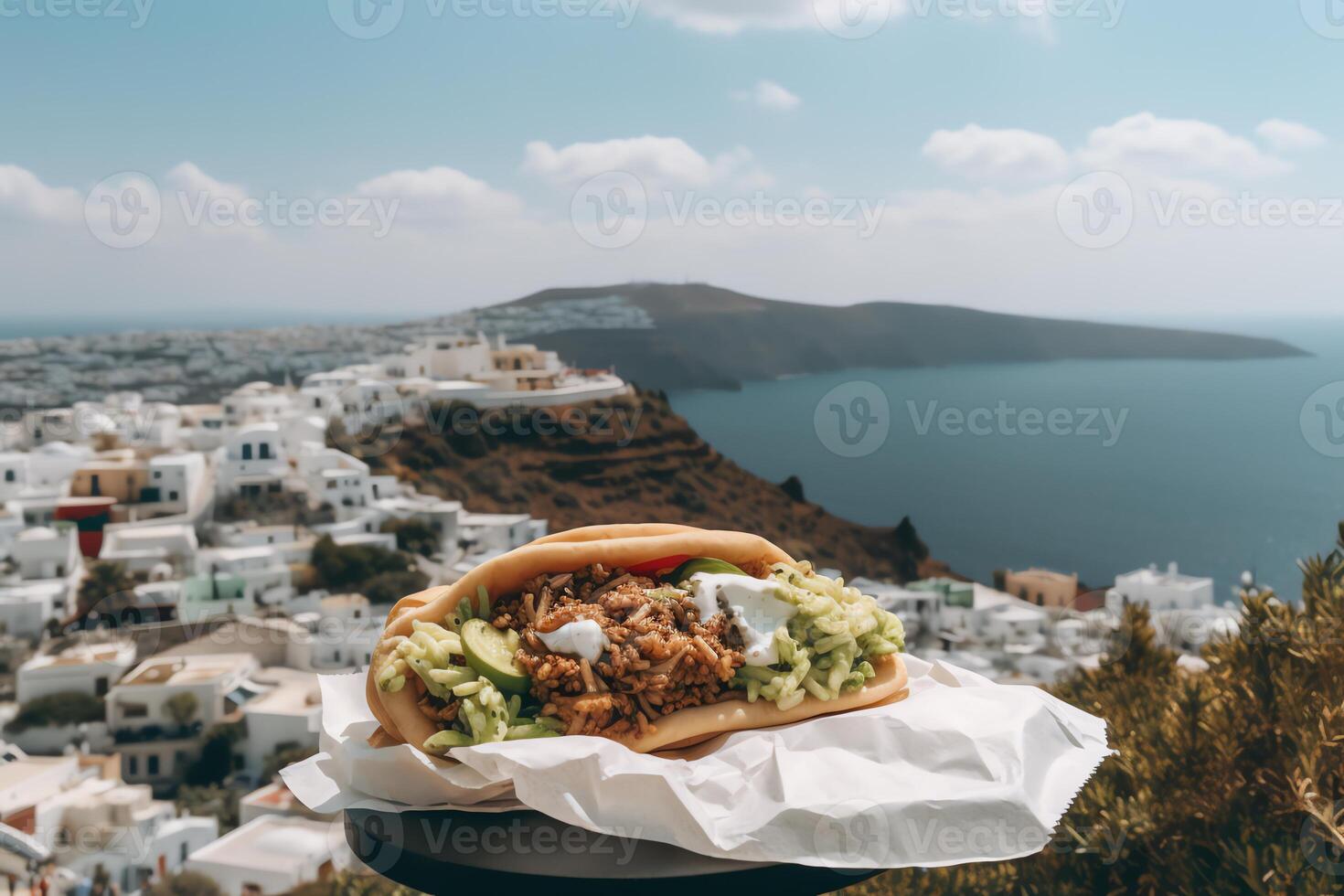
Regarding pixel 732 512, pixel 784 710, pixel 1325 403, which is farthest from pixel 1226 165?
pixel 784 710

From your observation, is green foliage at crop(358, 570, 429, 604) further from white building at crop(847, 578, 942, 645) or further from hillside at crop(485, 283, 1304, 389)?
white building at crop(847, 578, 942, 645)

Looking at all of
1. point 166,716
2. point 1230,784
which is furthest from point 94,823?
point 1230,784

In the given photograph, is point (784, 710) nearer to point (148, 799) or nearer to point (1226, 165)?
point (148, 799)

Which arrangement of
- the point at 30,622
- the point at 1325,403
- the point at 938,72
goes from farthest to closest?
the point at 938,72 → the point at 1325,403 → the point at 30,622

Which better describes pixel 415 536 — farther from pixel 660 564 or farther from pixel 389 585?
pixel 660 564

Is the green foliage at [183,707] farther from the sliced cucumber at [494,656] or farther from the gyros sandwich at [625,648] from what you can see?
the sliced cucumber at [494,656]

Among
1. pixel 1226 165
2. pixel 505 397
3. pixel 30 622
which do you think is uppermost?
pixel 1226 165

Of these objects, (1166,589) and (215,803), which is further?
(1166,589)
